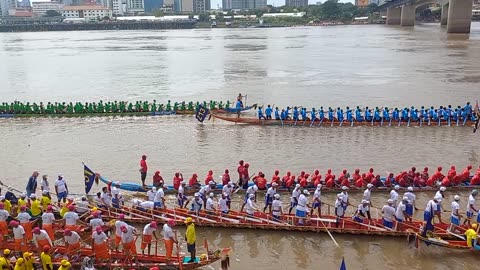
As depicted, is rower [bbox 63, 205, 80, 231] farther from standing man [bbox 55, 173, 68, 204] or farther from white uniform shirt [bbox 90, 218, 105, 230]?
standing man [bbox 55, 173, 68, 204]

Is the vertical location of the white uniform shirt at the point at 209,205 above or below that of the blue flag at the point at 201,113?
below

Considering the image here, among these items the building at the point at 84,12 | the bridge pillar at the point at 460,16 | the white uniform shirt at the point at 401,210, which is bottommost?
the white uniform shirt at the point at 401,210

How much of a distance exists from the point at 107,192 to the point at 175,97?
75.1ft

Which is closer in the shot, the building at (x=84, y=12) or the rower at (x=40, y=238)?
the rower at (x=40, y=238)

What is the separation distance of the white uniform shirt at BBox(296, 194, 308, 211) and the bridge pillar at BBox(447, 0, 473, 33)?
7911 cm

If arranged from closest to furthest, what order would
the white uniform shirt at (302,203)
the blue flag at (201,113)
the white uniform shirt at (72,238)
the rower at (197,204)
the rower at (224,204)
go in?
1. the white uniform shirt at (72,238)
2. the white uniform shirt at (302,203)
3. the rower at (197,204)
4. the rower at (224,204)
5. the blue flag at (201,113)

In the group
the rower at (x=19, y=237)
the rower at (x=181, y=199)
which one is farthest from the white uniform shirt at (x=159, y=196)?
the rower at (x=19, y=237)

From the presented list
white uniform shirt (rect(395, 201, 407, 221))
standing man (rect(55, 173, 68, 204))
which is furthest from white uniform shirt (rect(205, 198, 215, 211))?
white uniform shirt (rect(395, 201, 407, 221))

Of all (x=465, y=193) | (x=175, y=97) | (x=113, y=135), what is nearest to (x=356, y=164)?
(x=465, y=193)

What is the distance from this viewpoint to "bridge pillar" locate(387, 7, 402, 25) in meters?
135

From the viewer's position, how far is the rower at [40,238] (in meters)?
10.3

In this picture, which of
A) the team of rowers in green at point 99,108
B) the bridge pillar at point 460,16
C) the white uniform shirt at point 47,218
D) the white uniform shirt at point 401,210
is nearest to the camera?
the white uniform shirt at point 47,218

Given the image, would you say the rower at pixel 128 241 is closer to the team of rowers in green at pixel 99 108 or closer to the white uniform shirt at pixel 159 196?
the white uniform shirt at pixel 159 196

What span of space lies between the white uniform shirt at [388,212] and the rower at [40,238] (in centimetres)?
808
